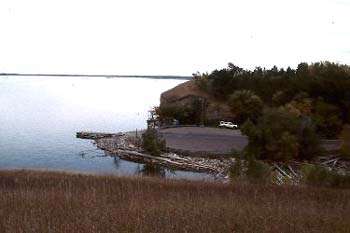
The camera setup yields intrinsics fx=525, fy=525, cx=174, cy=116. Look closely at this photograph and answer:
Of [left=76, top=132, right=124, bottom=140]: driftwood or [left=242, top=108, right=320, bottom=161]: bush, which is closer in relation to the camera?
[left=242, top=108, right=320, bottom=161]: bush

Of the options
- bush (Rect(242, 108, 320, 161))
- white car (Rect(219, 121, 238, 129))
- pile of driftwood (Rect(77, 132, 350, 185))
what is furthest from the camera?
white car (Rect(219, 121, 238, 129))

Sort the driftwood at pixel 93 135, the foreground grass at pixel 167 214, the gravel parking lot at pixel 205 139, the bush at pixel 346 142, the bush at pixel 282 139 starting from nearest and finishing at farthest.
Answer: the foreground grass at pixel 167 214
the bush at pixel 346 142
the bush at pixel 282 139
the gravel parking lot at pixel 205 139
the driftwood at pixel 93 135

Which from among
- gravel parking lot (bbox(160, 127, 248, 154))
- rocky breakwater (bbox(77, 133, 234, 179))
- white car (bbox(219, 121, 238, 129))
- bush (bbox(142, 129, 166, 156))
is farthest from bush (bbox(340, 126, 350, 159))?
white car (bbox(219, 121, 238, 129))

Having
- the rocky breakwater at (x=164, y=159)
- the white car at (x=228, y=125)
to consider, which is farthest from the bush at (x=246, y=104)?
the rocky breakwater at (x=164, y=159)

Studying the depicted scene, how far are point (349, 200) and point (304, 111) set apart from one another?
41287 mm

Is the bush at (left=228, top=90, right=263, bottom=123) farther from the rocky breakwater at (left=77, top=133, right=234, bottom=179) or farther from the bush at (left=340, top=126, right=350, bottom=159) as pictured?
the bush at (left=340, top=126, right=350, bottom=159)

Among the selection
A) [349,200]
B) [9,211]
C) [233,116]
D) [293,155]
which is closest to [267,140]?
[293,155]

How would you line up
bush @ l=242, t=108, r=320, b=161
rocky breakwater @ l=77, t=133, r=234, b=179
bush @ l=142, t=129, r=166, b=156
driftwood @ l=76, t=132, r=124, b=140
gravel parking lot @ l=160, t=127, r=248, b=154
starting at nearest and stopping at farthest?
bush @ l=242, t=108, r=320, b=161 → rocky breakwater @ l=77, t=133, r=234, b=179 → bush @ l=142, t=129, r=166, b=156 → gravel parking lot @ l=160, t=127, r=248, b=154 → driftwood @ l=76, t=132, r=124, b=140

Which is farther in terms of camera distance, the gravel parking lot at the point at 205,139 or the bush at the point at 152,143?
the gravel parking lot at the point at 205,139

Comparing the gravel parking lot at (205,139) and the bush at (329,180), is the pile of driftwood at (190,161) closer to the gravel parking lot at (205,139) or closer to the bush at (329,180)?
the gravel parking lot at (205,139)

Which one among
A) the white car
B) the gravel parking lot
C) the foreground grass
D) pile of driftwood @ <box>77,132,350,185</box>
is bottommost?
pile of driftwood @ <box>77,132,350,185</box>

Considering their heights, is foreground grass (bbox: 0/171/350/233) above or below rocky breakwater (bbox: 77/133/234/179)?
above

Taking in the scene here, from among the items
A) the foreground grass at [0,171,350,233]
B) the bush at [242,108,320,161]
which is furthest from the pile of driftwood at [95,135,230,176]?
the foreground grass at [0,171,350,233]

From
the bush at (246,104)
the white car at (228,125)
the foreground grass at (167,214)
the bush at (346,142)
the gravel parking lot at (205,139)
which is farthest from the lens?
the white car at (228,125)
